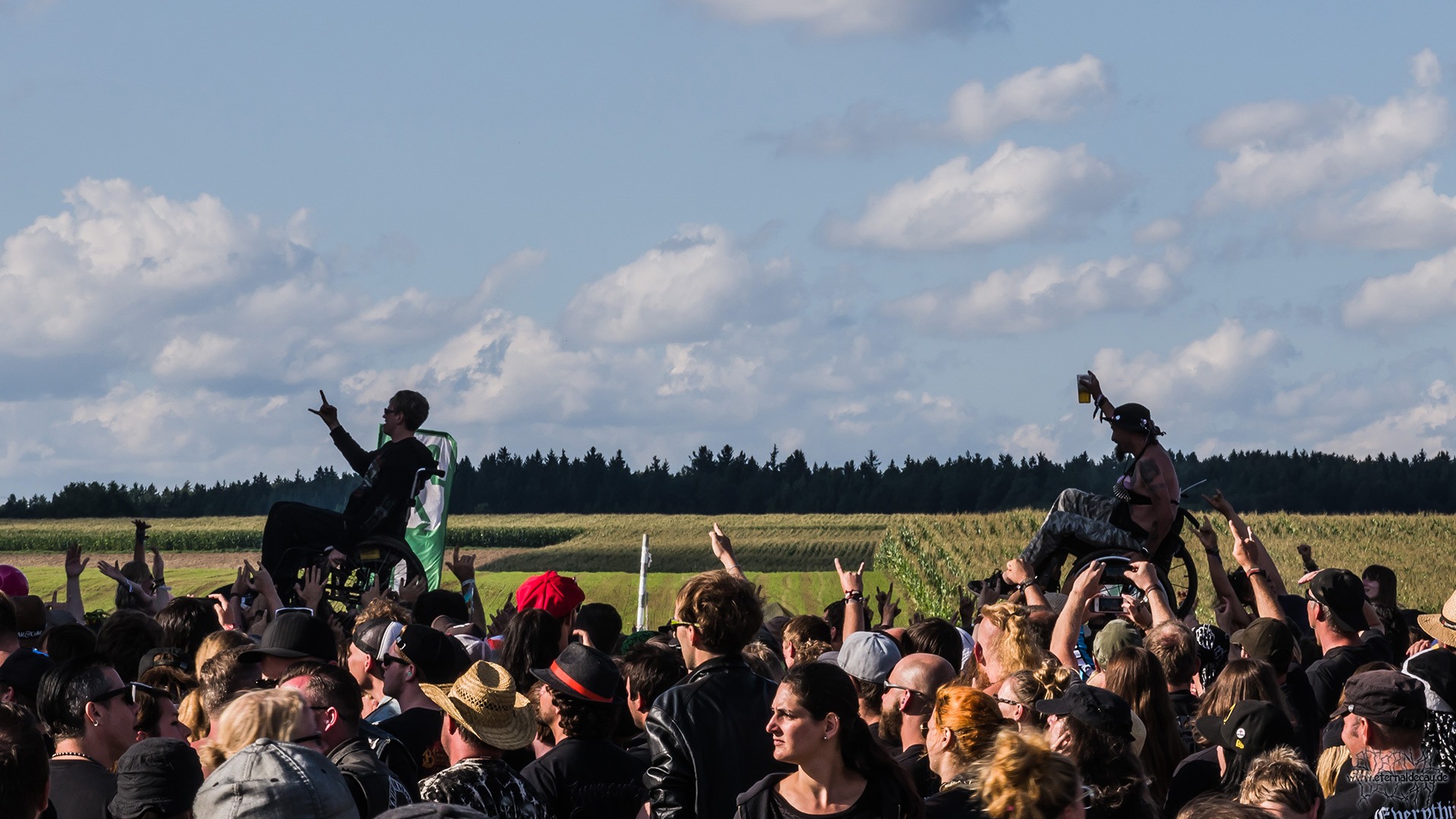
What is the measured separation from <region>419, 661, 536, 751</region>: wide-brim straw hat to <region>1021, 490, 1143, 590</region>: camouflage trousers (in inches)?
279

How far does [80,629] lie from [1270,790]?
4.84 meters

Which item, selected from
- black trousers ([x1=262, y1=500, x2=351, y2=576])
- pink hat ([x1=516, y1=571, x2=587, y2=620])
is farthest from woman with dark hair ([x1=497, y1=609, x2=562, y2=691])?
black trousers ([x1=262, y1=500, x2=351, y2=576])

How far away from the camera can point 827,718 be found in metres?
4.34

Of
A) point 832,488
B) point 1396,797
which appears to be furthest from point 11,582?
point 832,488

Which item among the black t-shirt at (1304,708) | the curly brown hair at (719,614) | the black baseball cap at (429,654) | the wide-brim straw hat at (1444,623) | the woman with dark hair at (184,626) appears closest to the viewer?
the curly brown hair at (719,614)

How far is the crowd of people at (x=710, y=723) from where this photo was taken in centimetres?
415

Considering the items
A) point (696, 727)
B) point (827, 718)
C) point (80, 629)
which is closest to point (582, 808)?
point (696, 727)

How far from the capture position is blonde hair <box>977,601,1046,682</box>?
6090mm

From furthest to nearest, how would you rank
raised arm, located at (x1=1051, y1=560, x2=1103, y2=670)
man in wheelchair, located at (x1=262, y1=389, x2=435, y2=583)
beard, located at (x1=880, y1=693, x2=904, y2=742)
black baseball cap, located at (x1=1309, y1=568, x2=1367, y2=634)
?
man in wheelchair, located at (x1=262, y1=389, x2=435, y2=583)
black baseball cap, located at (x1=1309, y1=568, x2=1367, y2=634)
raised arm, located at (x1=1051, y1=560, x2=1103, y2=670)
beard, located at (x1=880, y1=693, x2=904, y2=742)

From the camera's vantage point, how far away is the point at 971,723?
4625mm

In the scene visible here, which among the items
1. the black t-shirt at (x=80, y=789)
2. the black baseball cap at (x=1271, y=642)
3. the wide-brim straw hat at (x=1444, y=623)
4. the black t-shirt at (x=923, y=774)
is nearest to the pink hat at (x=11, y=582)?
the black t-shirt at (x=80, y=789)

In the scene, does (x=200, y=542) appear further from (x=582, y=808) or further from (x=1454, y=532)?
(x=582, y=808)

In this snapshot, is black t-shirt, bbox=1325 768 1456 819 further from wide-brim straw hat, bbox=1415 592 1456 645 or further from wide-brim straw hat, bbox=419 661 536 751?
wide-brim straw hat, bbox=419 661 536 751

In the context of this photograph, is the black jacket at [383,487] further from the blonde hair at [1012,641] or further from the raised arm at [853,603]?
the blonde hair at [1012,641]
